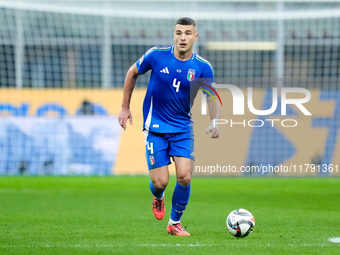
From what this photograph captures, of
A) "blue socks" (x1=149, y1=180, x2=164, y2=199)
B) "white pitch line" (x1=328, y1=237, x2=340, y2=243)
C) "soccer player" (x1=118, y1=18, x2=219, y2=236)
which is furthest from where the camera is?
"blue socks" (x1=149, y1=180, x2=164, y2=199)

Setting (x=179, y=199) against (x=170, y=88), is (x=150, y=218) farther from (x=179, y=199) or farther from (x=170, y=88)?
(x=170, y=88)

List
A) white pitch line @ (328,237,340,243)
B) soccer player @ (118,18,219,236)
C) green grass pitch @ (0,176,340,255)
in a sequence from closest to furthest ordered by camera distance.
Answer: green grass pitch @ (0,176,340,255) → white pitch line @ (328,237,340,243) → soccer player @ (118,18,219,236)

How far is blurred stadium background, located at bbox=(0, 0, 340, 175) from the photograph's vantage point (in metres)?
21.8

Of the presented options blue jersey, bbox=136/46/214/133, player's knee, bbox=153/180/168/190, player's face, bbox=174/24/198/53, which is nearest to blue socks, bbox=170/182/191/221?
player's knee, bbox=153/180/168/190

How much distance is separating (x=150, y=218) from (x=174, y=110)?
2.46m

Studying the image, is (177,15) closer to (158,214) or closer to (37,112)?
(37,112)

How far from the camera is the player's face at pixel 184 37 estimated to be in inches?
324

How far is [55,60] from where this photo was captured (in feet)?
78.7

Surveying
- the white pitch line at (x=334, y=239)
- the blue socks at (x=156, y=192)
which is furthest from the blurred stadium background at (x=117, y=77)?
the white pitch line at (x=334, y=239)

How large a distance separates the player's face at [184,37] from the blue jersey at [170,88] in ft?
0.66

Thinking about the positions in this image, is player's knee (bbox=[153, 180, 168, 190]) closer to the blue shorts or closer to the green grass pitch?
the blue shorts

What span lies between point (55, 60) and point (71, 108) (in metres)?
2.73

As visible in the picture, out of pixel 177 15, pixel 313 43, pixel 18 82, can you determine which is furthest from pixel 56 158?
pixel 313 43

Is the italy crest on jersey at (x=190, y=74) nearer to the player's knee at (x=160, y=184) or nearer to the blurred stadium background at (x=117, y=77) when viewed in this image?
the player's knee at (x=160, y=184)
